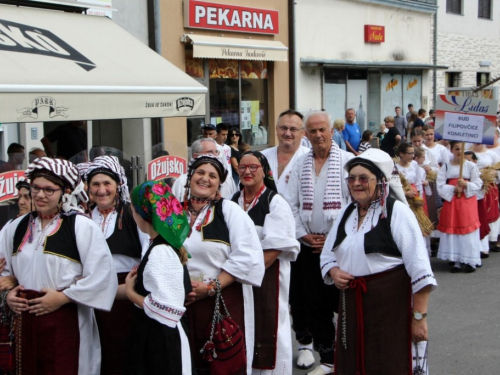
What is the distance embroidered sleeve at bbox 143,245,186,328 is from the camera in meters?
3.37

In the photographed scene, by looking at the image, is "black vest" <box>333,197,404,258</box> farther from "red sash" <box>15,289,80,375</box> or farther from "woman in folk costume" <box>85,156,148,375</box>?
"red sash" <box>15,289,80,375</box>

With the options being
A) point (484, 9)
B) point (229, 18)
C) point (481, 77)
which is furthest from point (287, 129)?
point (484, 9)

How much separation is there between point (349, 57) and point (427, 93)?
4.71 metres

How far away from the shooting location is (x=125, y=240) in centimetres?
434

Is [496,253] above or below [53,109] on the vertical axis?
below

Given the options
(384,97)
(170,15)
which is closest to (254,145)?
(170,15)

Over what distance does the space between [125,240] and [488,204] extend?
701cm

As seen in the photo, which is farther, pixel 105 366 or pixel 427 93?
pixel 427 93

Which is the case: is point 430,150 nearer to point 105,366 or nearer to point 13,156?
point 13,156

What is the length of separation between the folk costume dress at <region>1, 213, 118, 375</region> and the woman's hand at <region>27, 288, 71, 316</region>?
0.13ft

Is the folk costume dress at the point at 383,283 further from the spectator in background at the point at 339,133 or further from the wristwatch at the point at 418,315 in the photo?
the spectator in background at the point at 339,133

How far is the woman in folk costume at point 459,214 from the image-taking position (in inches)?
353

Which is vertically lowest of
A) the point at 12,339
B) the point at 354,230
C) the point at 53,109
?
the point at 12,339

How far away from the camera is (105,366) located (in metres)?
4.40
